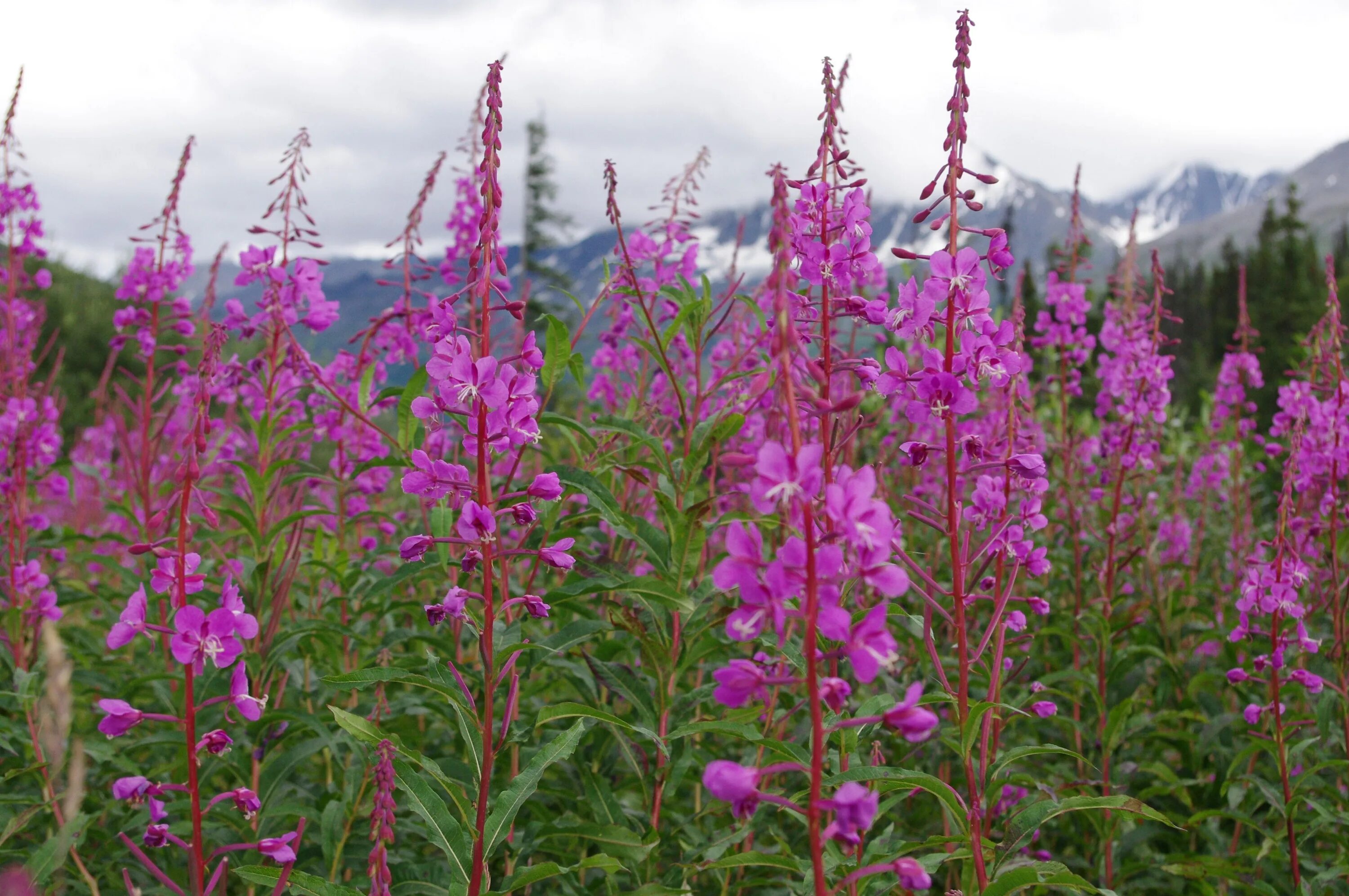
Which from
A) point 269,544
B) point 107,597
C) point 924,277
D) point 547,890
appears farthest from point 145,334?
point 924,277

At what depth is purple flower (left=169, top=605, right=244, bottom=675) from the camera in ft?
6.84

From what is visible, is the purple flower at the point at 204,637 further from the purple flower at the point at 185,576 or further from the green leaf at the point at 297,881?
the green leaf at the point at 297,881

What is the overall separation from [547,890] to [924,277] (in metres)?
2.62

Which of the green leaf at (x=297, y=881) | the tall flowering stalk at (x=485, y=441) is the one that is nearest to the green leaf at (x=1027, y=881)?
the tall flowering stalk at (x=485, y=441)

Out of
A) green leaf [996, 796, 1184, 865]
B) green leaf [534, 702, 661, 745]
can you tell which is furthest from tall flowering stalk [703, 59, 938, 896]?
green leaf [996, 796, 1184, 865]

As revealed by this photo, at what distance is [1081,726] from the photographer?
3863 mm

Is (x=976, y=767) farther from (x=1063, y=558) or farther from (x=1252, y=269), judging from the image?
(x=1252, y=269)

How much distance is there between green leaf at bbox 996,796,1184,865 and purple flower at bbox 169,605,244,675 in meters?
2.05

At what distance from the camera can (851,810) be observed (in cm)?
137

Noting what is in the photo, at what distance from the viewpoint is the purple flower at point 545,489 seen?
2189 millimetres

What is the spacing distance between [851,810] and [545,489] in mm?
1115

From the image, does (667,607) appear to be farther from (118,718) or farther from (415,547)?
(118,718)

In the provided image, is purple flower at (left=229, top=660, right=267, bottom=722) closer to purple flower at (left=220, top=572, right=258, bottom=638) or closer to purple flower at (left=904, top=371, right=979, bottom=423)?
purple flower at (left=220, top=572, right=258, bottom=638)

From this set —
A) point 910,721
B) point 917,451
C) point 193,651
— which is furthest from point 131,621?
point 917,451
